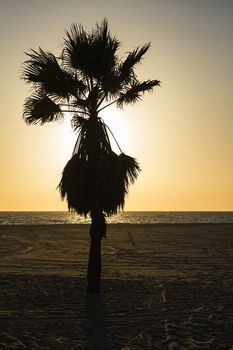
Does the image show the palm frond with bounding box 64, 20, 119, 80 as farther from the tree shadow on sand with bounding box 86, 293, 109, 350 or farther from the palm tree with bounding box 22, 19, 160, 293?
the tree shadow on sand with bounding box 86, 293, 109, 350

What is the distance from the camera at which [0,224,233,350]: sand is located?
1130 cm

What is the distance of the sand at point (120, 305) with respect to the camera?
1130cm

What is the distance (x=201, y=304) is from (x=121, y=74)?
27.2 ft

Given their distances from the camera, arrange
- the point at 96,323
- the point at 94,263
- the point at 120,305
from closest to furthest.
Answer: the point at 96,323, the point at 120,305, the point at 94,263

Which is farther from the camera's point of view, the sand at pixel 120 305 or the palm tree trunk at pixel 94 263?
the palm tree trunk at pixel 94 263

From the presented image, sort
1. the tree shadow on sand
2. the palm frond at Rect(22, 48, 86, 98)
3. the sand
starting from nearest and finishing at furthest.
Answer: the tree shadow on sand → the sand → the palm frond at Rect(22, 48, 86, 98)

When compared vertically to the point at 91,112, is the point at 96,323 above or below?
below

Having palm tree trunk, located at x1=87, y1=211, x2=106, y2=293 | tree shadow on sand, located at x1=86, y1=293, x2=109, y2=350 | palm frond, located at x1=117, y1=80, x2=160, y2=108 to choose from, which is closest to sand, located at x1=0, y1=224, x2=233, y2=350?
tree shadow on sand, located at x1=86, y1=293, x2=109, y2=350

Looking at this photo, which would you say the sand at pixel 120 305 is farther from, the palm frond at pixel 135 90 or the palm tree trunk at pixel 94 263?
the palm frond at pixel 135 90

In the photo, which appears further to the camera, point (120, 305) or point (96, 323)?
point (120, 305)

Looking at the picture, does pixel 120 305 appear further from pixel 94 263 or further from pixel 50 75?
pixel 50 75

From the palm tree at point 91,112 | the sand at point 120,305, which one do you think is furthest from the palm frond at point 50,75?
the sand at point 120,305

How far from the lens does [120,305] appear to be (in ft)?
49.2

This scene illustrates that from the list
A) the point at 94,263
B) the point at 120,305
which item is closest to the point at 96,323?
the point at 120,305
